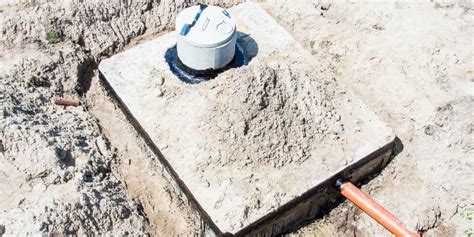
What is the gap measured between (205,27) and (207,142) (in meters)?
1.39

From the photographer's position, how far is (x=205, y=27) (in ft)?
22.8

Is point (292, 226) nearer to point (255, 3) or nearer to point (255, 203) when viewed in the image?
point (255, 203)

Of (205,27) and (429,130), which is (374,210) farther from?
(205,27)

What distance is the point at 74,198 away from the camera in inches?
245

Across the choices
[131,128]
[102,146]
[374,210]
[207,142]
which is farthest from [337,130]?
[102,146]

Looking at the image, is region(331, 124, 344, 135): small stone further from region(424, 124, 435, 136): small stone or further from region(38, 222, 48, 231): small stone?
region(38, 222, 48, 231): small stone

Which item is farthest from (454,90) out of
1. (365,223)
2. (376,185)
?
(365,223)

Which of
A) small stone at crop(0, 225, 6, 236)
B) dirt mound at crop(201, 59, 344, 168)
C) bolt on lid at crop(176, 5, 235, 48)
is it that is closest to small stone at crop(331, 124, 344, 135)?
dirt mound at crop(201, 59, 344, 168)

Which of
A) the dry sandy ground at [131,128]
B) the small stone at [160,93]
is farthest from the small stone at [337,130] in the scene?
the small stone at [160,93]

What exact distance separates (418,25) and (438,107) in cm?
139

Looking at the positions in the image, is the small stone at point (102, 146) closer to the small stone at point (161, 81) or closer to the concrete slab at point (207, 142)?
the concrete slab at point (207, 142)

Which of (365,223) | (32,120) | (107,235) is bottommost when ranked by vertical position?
(365,223)

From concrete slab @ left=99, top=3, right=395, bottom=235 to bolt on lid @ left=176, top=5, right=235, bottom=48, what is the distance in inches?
22.7

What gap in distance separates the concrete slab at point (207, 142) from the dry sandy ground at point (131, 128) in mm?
533
